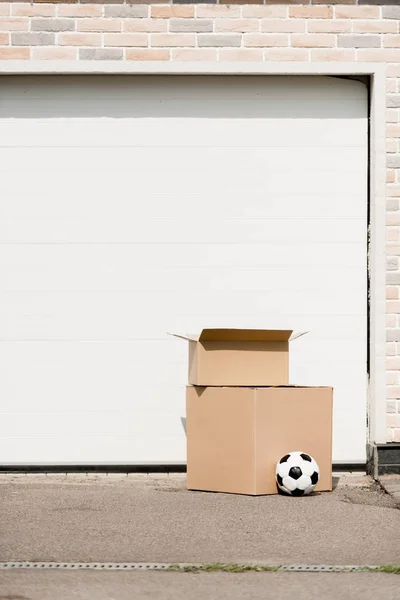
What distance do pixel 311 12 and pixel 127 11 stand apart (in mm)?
1428

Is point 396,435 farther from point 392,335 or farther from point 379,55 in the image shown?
point 379,55

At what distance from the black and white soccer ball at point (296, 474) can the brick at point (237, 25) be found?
3.35m

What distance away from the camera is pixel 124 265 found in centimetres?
897

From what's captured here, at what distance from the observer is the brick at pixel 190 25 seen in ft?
29.2

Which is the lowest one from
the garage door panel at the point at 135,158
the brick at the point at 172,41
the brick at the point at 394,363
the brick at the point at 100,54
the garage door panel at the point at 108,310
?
the brick at the point at 394,363

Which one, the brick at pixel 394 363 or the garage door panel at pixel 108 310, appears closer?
the brick at pixel 394 363

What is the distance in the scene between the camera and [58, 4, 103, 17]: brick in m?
8.91

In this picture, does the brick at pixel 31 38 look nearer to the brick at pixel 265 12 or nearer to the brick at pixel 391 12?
the brick at pixel 265 12

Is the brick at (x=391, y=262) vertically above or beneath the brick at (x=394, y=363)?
above

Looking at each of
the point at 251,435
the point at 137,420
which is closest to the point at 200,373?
the point at 251,435

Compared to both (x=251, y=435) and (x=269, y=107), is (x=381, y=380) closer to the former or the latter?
(x=251, y=435)

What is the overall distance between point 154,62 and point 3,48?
1.17 meters

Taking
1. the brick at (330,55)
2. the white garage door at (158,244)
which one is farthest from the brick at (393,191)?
the brick at (330,55)

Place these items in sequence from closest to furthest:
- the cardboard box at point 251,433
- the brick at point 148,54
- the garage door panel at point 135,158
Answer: the cardboard box at point 251,433, the brick at point 148,54, the garage door panel at point 135,158
